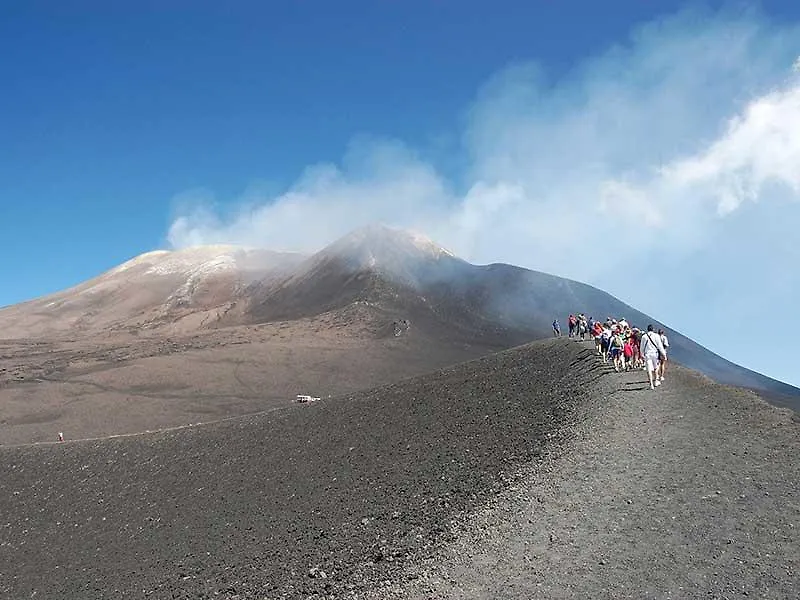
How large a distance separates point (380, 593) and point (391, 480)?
689cm

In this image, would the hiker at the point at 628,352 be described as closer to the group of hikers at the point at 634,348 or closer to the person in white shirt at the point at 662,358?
the group of hikers at the point at 634,348

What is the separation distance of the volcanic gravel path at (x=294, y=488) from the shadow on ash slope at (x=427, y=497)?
91 mm

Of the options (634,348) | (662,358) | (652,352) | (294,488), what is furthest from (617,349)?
(294,488)

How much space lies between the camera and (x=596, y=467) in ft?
42.2

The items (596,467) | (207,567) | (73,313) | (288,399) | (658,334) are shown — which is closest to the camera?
(596,467)

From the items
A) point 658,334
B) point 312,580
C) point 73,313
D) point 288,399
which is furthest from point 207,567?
point 73,313

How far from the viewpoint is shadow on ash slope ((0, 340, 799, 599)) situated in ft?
32.5

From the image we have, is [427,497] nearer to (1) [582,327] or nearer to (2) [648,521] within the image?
(2) [648,521]

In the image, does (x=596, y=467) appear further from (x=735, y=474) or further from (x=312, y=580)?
(x=312, y=580)

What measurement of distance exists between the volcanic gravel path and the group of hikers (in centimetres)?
84

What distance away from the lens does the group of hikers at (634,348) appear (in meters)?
17.8

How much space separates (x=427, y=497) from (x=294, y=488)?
6.72 m

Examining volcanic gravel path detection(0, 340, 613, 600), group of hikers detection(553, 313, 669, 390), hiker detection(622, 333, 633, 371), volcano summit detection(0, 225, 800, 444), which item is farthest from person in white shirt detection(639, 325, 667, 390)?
volcano summit detection(0, 225, 800, 444)

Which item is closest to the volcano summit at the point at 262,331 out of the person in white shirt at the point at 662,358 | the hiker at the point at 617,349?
the hiker at the point at 617,349
